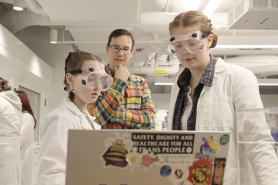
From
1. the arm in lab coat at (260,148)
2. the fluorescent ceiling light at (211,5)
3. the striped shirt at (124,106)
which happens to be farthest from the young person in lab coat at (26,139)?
the arm in lab coat at (260,148)

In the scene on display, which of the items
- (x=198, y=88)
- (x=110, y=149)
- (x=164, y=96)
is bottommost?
(x=110, y=149)

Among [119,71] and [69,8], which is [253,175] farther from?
[69,8]

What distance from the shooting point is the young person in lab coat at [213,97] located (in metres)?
1.33

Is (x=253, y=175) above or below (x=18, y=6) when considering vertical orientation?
below

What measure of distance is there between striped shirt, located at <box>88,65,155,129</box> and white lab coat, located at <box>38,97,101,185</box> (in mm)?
219

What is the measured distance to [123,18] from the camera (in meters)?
5.22

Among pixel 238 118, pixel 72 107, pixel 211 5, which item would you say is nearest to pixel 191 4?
pixel 211 5

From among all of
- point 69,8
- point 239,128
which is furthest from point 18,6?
point 239,128

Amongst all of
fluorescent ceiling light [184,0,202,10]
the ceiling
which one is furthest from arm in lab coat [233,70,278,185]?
fluorescent ceiling light [184,0,202,10]

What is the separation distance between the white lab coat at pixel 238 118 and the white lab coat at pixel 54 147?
2.03 ft

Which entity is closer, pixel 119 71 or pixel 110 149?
pixel 110 149

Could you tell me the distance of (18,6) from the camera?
502 cm

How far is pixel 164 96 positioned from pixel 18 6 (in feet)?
28.5

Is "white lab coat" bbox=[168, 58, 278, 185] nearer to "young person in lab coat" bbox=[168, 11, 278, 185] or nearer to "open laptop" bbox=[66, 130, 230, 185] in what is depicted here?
"young person in lab coat" bbox=[168, 11, 278, 185]
